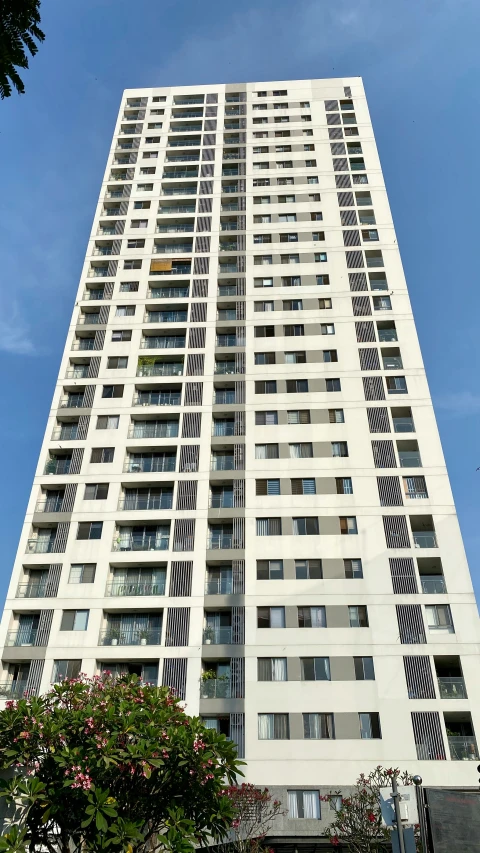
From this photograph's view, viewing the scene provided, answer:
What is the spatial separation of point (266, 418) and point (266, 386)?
7.92ft

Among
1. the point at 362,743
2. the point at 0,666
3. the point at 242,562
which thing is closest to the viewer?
the point at 362,743

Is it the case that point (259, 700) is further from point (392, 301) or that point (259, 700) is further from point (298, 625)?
point (392, 301)

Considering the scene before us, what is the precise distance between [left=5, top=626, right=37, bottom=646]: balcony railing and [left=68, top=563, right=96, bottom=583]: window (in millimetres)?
3168

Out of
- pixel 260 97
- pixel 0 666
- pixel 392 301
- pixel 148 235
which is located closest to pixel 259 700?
pixel 0 666

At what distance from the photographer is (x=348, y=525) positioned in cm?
3666

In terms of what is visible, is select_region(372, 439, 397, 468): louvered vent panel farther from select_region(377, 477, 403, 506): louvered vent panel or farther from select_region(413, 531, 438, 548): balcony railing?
select_region(413, 531, 438, 548): balcony railing

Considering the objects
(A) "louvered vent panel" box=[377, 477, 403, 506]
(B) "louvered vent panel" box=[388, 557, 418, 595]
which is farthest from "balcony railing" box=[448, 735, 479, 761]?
(A) "louvered vent panel" box=[377, 477, 403, 506]

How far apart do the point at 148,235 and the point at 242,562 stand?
27475 millimetres

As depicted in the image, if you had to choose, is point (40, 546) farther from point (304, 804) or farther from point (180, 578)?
point (304, 804)

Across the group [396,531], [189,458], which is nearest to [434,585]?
[396,531]

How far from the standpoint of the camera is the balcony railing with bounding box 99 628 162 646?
33344mm

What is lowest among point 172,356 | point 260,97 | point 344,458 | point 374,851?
point 374,851

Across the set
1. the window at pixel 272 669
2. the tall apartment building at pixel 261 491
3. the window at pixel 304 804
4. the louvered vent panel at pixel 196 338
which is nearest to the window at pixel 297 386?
the tall apartment building at pixel 261 491

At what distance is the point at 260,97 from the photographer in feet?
201
